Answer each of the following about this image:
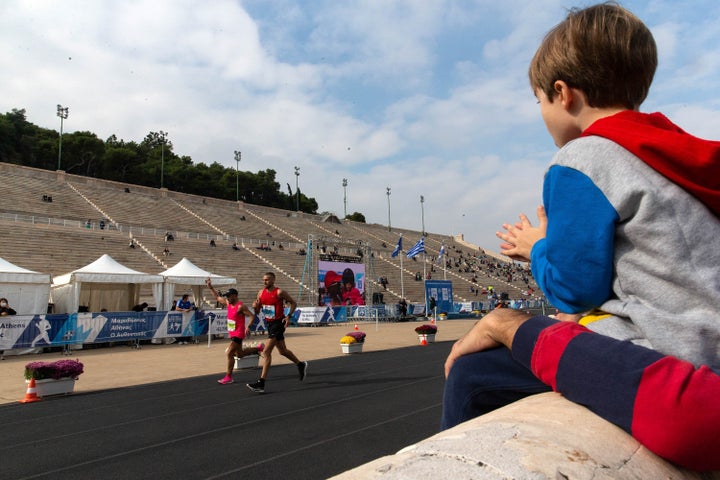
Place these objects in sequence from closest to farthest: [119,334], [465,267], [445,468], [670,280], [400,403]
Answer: [445,468], [670,280], [400,403], [119,334], [465,267]

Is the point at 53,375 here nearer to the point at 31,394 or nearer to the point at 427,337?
the point at 31,394

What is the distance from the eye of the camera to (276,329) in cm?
918

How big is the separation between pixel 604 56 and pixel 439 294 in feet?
110

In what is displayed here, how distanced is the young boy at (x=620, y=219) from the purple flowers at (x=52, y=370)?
9159mm

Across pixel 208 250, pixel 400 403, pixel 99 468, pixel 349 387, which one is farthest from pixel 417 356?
pixel 208 250

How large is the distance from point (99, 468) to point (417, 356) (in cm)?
960

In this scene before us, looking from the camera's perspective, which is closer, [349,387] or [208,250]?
[349,387]

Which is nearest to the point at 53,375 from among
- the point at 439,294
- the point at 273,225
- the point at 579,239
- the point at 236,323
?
the point at 236,323

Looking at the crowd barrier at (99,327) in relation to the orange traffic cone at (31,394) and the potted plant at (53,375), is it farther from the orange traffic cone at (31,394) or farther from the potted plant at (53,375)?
the orange traffic cone at (31,394)

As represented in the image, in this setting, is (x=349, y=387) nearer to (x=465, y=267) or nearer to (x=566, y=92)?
(x=566, y=92)

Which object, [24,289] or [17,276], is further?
[24,289]

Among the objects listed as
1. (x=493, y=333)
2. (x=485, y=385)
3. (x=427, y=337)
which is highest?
(x=493, y=333)

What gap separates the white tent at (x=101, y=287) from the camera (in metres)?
17.5

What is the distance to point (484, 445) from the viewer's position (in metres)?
0.89
